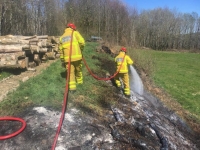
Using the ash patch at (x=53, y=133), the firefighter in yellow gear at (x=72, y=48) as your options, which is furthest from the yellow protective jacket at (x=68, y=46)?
the ash patch at (x=53, y=133)

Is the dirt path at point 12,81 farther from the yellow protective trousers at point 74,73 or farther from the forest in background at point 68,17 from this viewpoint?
the forest in background at point 68,17

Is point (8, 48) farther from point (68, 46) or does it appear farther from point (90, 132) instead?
point (90, 132)

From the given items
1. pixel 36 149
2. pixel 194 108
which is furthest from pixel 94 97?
pixel 194 108

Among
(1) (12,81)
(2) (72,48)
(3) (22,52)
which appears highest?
(2) (72,48)

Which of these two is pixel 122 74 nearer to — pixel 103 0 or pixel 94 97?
pixel 94 97

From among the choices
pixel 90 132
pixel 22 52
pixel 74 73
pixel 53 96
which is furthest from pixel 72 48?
pixel 22 52

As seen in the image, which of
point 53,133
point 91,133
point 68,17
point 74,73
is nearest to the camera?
point 53,133

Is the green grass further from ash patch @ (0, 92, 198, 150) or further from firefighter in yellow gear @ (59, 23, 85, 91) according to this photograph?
firefighter in yellow gear @ (59, 23, 85, 91)

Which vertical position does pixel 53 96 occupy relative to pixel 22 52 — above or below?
below

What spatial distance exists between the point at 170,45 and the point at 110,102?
145 feet

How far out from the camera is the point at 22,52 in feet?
30.1

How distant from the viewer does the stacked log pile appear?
8633 mm

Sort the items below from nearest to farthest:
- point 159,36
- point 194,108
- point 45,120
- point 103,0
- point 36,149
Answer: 1. point 36,149
2. point 45,120
3. point 194,108
4. point 103,0
5. point 159,36

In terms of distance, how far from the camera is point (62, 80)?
748cm
